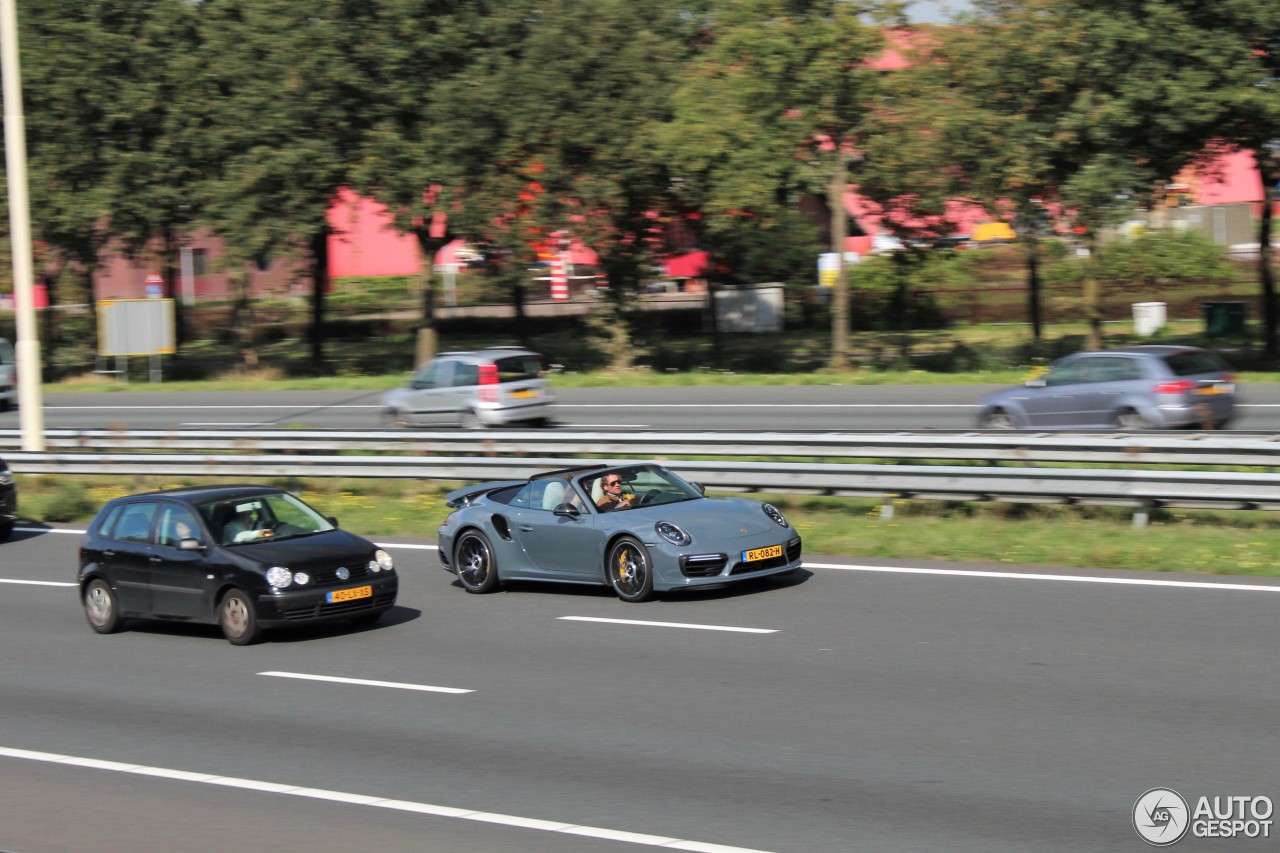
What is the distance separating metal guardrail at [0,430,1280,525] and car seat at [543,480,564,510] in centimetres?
367

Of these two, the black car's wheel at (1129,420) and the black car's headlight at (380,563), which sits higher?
the black car's wheel at (1129,420)

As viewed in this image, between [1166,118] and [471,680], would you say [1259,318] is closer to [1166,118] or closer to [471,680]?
[1166,118]

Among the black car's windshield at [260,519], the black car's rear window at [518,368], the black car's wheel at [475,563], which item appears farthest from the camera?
the black car's rear window at [518,368]

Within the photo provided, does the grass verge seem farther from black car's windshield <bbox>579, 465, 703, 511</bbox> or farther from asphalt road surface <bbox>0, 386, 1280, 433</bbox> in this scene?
asphalt road surface <bbox>0, 386, 1280, 433</bbox>

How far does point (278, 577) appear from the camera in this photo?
11.9 meters

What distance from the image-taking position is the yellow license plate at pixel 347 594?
39.3ft

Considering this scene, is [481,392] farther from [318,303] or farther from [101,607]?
[318,303]

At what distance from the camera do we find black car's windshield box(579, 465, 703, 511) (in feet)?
44.0

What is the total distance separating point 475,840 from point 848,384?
1080 inches

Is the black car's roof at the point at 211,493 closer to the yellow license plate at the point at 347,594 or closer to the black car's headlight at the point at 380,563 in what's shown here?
the black car's headlight at the point at 380,563

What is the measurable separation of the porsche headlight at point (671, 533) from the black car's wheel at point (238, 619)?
3.48 metres

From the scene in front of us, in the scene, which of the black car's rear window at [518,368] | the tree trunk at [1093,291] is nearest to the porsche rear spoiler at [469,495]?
the black car's rear window at [518,368]

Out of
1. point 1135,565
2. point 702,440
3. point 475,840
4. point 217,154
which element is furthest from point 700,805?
point 217,154

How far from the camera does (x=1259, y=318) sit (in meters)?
42.4
